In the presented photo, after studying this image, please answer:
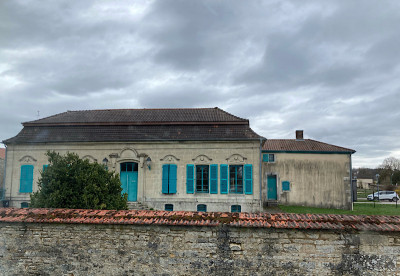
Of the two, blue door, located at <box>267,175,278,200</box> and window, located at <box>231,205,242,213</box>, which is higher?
blue door, located at <box>267,175,278,200</box>

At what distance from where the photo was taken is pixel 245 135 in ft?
53.3

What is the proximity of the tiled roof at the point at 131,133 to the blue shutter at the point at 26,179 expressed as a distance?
1.53 m

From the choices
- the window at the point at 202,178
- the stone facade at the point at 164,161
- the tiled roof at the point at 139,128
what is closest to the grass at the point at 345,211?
the stone facade at the point at 164,161

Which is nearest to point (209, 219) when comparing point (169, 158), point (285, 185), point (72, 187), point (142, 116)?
point (72, 187)

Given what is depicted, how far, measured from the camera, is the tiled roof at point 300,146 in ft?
66.7

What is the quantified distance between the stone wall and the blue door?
16.0m

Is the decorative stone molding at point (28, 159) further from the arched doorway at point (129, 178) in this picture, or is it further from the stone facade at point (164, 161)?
the arched doorway at point (129, 178)

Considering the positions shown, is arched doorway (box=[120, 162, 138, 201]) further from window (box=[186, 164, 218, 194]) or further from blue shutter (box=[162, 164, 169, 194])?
window (box=[186, 164, 218, 194])

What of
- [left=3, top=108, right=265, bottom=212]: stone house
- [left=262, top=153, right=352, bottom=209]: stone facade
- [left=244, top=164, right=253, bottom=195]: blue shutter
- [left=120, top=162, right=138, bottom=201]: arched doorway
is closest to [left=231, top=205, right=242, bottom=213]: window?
[left=3, top=108, right=265, bottom=212]: stone house

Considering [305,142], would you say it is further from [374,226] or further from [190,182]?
[374,226]

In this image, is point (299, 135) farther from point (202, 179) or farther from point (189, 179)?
point (189, 179)

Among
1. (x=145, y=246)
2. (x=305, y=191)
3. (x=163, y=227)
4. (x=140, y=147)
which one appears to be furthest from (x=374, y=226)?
(x=305, y=191)

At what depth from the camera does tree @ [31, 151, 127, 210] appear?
8.09 metres

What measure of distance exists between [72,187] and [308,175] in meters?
16.4
